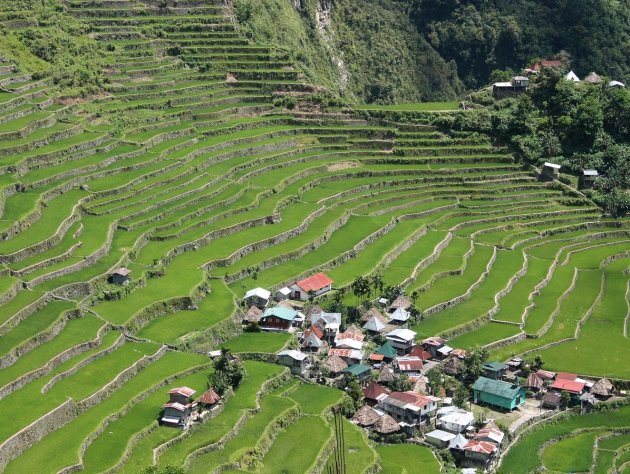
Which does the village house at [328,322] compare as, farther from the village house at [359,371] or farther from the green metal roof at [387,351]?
the village house at [359,371]

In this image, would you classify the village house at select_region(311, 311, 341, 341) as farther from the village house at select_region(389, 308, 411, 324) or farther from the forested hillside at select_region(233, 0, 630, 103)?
the forested hillside at select_region(233, 0, 630, 103)

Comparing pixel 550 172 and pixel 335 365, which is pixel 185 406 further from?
pixel 550 172

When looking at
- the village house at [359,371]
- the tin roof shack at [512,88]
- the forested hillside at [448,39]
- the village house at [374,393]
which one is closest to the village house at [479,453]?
the village house at [374,393]

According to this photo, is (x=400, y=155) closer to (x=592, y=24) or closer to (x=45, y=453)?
(x=45, y=453)

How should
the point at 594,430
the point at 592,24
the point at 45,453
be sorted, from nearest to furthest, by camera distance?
the point at 45,453
the point at 594,430
the point at 592,24

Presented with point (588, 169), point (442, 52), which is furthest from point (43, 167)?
point (442, 52)

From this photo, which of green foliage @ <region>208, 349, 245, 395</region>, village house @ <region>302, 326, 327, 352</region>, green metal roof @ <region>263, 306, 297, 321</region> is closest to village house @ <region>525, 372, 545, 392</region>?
village house @ <region>302, 326, 327, 352</region>
